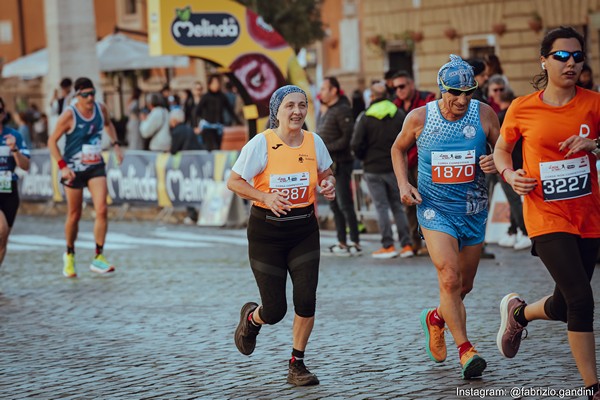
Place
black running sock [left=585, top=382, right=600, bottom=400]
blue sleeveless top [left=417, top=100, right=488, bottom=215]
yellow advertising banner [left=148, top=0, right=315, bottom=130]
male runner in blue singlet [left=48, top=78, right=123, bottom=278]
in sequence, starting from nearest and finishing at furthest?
1. black running sock [left=585, top=382, right=600, bottom=400]
2. blue sleeveless top [left=417, top=100, right=488, bottom=215]
3. male runner in blue singlet [left=48, top=78, right=123, bottom=278]
4. yellow advertising banner [left=148, top=0, right=315, bottom=130]

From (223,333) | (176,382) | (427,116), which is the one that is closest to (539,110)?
(427,116)

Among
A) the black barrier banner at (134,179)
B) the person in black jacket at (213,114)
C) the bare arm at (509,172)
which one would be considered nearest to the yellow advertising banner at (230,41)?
the black barrier banner at (134,179)

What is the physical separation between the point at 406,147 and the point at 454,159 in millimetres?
378

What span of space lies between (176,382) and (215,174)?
13.1m

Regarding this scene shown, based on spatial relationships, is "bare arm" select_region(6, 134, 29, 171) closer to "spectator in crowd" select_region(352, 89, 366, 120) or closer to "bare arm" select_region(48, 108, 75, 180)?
"bare arm" select_region(48, 108, 75, 180)

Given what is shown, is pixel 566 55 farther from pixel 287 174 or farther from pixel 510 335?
pixel 287 174

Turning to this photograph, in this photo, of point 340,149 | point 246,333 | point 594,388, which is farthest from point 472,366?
point 340,149

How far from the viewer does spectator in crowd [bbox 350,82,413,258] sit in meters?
15.2

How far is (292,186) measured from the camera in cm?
832

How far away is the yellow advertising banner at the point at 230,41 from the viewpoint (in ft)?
69.5

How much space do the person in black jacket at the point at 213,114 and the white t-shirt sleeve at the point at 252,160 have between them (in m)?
15.6

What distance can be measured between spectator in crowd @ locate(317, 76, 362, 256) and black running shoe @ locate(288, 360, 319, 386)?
782 cm

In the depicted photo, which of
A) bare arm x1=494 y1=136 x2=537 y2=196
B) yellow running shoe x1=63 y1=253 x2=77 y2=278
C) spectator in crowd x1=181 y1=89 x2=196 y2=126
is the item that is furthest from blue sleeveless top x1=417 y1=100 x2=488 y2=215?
spectator in crowd x1=181 y1=89 x2=196 y2=126

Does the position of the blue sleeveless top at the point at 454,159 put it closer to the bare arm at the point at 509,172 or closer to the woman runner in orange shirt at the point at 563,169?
the bare arm at the point at 509,172
